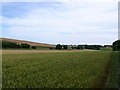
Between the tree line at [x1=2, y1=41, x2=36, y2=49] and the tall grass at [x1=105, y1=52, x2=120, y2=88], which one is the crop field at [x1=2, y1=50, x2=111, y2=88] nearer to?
the tall grass at [x1=105, y1=52, x2=120, y2=88]

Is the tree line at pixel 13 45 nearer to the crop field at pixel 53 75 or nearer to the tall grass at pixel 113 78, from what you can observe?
the crop field at pixel 53 75

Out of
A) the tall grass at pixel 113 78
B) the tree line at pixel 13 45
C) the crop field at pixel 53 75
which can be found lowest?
the tall grass at pixel 113 78

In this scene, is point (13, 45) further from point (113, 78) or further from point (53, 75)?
point (53, 75)

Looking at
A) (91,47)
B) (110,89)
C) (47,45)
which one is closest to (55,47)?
(47,45)

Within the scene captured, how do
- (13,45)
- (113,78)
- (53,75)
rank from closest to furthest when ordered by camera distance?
(53,75), (113,78), (13,45)

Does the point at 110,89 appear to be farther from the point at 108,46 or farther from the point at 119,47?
the point at 108,46

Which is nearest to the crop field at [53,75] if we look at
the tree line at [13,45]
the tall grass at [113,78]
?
the tall grass at [113,78]

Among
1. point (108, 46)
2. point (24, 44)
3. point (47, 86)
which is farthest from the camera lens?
point (108, 46)

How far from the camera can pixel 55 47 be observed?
423 feet

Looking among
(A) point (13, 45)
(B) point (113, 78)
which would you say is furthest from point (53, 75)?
(A) point (13, 45)

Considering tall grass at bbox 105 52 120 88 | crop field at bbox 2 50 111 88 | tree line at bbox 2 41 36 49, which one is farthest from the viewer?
tree line at bbox 2 41 36 49

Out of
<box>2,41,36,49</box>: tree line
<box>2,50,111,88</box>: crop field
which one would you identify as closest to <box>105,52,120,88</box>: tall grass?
<box>2,50,111,88</box>: crop field

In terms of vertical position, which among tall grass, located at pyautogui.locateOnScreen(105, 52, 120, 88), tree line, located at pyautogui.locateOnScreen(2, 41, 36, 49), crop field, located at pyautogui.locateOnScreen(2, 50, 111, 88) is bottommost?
tall grass, located at pyautogui.locateOnScreen(105, 52, 120, 88)

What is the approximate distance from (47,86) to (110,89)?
3.48m
